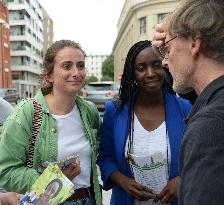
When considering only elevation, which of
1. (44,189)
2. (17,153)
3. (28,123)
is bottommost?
(44,189)

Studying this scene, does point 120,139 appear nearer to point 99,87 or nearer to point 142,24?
point 99,87

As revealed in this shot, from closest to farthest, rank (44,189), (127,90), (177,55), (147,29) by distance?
(177,55) < (44,189) < (127,90) < (147,29)

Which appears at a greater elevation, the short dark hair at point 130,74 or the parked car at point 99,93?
the short dark hair at point 130,74

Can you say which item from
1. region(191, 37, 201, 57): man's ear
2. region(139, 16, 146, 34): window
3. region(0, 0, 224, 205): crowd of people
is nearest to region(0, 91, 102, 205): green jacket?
region(0, 0, 224, 205): crowd of people

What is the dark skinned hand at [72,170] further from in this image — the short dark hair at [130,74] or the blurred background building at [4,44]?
the blurred background building at [4,44]

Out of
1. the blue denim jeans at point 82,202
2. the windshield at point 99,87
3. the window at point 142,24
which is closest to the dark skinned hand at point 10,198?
the blue denim jeans at point 82,202

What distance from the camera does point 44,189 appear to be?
2.21 m

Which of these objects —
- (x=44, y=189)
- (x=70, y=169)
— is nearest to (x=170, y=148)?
(x=70, y=169)

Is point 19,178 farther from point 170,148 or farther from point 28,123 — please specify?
point 170,148

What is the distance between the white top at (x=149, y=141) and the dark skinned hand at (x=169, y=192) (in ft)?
0.31

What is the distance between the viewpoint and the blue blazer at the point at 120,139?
2598 millimetres

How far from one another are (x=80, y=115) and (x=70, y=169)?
1.36ft

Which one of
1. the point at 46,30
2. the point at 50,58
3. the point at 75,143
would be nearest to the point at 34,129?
the point at 75,143

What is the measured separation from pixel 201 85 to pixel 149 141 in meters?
1.22
